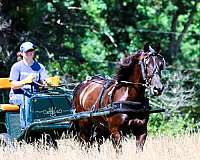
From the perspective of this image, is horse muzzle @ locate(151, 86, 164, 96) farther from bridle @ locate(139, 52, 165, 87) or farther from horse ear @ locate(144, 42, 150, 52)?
horse ear @ locate(144, 42, 150, 52)

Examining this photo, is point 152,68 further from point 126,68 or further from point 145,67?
point 126,68

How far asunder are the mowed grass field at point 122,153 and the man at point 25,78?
664 millimetres

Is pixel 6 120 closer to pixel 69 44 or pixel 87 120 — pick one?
pixel 87 120

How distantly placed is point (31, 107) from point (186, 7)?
1338 centimetres

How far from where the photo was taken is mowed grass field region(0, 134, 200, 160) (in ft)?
29.4

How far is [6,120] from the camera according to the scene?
438 inches

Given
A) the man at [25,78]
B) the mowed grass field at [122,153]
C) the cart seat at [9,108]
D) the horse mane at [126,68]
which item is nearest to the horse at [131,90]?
the horse mane at [126,68]

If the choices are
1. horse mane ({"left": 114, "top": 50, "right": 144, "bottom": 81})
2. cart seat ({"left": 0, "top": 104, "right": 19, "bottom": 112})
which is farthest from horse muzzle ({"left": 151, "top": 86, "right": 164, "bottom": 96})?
cart seat ({"left": 0, "top": 104, "right": 19, "bottom": 112})

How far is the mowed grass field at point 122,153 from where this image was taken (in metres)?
8.96

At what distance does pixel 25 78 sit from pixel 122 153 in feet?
7.88

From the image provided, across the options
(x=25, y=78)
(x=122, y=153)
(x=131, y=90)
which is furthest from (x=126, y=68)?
(x=25, y=78)

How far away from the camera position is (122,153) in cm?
934

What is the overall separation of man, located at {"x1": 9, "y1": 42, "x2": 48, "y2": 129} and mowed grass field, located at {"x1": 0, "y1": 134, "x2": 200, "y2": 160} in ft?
2.18

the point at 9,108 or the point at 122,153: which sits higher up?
Result: the point at 9,108
